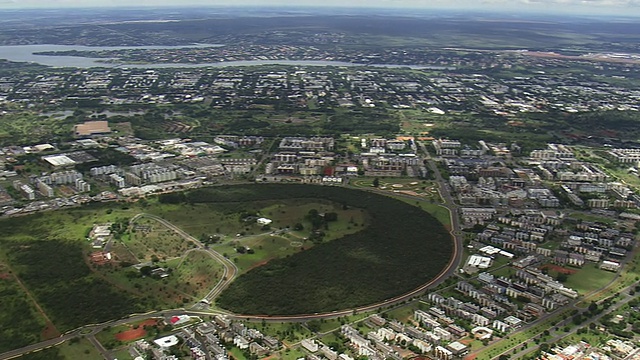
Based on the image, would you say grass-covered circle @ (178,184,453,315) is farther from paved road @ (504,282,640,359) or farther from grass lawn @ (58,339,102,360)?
paved road @ (504,282,640,359)

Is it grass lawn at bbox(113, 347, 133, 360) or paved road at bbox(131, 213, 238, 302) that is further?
paved road at bbox(131, 213, 238, 302)

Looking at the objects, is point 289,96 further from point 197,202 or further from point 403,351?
point 403,351

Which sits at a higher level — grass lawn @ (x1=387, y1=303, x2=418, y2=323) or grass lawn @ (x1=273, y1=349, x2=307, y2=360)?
grass lawn @ (x1=387, y1=303, x2=418, y2=323)

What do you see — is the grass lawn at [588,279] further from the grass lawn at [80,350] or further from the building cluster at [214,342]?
the grass lawn at [80,350]

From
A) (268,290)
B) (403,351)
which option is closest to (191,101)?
(268,290)

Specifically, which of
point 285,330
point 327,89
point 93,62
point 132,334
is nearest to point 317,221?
point 285,330

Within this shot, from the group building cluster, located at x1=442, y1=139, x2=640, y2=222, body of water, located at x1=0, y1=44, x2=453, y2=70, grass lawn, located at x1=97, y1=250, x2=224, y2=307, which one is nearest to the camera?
grass lawn, located at x1=97, y1=250, x2=224, y2=307

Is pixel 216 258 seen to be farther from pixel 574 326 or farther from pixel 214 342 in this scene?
pixel 574 326

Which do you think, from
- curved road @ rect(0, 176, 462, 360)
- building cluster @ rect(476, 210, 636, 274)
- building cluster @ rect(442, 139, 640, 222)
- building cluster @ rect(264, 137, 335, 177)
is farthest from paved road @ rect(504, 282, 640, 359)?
building cluster @ rect(264, 137, 335, 177)
